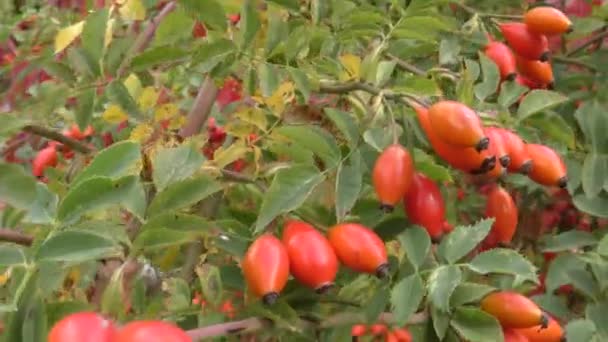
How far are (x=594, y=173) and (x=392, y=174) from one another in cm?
55

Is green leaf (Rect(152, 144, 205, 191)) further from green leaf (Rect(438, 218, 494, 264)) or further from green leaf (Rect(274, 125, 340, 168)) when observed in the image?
green leaf (Rect(438, 218, 494, 264))

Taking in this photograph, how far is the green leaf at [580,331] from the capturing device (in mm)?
978

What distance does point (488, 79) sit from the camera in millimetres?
1094

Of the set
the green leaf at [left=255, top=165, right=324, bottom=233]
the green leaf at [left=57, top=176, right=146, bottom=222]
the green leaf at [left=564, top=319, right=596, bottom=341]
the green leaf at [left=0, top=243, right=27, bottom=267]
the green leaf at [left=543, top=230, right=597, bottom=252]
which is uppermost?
the green leaf at [left=57, top=176, right=146, bottom=222]

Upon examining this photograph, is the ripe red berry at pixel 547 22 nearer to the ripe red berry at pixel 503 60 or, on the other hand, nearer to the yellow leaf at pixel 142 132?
the ripe red berry at pixel 503 60

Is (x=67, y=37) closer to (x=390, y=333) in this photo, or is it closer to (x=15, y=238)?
(x=15, y=238)

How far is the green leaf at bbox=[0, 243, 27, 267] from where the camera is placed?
0.65m

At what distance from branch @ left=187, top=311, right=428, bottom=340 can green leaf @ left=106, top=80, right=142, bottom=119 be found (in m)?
0.30

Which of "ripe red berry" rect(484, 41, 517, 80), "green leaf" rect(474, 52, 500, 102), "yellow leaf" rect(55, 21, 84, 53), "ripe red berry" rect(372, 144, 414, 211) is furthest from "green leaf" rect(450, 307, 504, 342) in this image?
"yellow leaf" rect(55, 21, 84, 53)

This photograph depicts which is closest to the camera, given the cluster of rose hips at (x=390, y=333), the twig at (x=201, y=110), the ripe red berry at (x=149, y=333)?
the ripe red berry at (x=149, y=333)

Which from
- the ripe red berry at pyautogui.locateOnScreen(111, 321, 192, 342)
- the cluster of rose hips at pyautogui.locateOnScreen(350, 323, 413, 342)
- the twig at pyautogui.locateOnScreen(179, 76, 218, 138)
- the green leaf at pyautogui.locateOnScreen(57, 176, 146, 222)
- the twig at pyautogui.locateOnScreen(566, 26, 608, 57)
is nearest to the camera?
the ripe red berry at pyautogui.locateOnScreen(111, 321, 192, 342)

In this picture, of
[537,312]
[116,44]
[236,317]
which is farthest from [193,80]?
[537,312]

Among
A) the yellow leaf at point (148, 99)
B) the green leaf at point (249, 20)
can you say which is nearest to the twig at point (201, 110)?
the yellow leaf at point (148, 99)

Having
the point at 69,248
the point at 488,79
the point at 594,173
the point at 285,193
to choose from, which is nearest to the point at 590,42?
the point at 594,173
